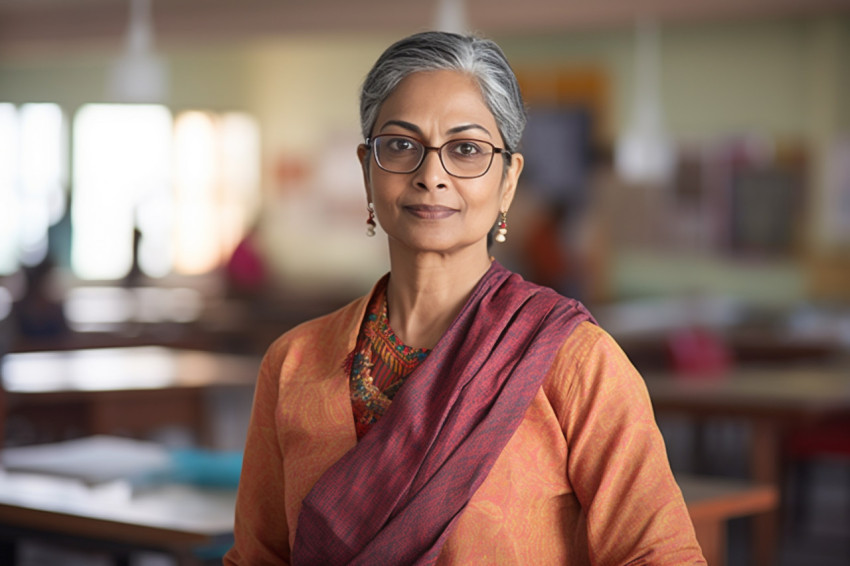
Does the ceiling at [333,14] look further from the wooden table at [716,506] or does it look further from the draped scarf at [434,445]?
the draped scarf at [434,445]

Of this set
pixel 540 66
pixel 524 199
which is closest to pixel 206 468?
pixel 524 199

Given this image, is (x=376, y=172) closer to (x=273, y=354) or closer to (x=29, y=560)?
(x=273, y=354)

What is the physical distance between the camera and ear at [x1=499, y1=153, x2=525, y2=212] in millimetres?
1697

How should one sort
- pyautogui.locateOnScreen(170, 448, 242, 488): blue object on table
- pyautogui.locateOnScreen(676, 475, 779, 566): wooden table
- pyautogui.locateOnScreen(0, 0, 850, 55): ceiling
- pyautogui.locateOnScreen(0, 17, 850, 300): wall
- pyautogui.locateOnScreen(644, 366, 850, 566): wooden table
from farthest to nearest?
pyautogui.locateOnScreen(0, 17, 850, 300): wall < pyautogui.locateOnScreen(0, 0, 850, 55): ceiling < pyautogui.locateOnScreen(644, 366, 850, 566): wooden table < pyautogui.locateOnScreen(170, 448, 242, 488): blue object on table < pyautogui.locateOnScreen(676, 475, 779, 566): wooden table

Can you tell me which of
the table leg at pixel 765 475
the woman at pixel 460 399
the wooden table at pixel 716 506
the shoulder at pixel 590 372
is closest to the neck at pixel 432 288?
the woman at pixel 460 399

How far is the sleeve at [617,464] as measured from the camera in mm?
1481

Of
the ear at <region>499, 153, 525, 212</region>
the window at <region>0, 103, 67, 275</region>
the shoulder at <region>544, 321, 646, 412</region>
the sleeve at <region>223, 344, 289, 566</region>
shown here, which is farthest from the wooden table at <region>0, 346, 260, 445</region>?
the window at <region>0, 103, 67, 275</region>

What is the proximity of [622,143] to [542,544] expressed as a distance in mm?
9526

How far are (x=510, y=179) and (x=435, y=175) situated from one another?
17 cm

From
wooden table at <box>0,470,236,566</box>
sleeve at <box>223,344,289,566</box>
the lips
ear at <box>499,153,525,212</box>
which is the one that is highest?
ear at <box>499,153,525,212</box>

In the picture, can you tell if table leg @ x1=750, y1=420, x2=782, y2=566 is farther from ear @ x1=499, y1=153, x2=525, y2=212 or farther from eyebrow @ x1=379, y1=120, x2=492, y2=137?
eyebrow @ x1=379, y1=120, x2=492, y2=137

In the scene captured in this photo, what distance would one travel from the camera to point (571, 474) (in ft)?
5.08

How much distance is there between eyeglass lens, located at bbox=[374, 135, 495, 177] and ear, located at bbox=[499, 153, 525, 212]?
3.0 inches

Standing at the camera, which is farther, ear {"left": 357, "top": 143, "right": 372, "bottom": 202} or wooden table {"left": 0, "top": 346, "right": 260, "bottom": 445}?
wooden table {"left": 0, "top": 346, "right": 260, "bottom": 445}
